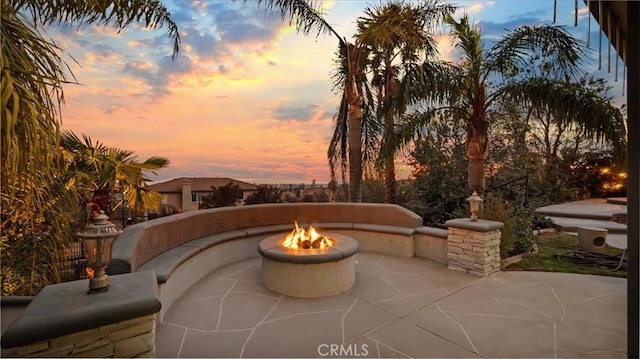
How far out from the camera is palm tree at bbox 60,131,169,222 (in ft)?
14.6

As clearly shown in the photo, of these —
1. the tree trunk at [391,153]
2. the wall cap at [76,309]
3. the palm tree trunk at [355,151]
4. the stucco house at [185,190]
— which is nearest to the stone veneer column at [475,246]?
the tree trunk at [391,153]

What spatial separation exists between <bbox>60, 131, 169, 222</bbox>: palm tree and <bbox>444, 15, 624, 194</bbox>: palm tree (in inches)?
251

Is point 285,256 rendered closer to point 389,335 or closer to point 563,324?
point 389,335

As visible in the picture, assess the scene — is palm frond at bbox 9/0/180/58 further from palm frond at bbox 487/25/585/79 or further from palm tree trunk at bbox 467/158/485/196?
palm tree trunk at bbox 467/158/485/196

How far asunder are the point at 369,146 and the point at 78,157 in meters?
7.11

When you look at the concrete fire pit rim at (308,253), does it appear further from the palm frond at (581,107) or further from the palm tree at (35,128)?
the palm frond at (581,107)

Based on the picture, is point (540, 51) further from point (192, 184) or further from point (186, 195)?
point (192, 184)

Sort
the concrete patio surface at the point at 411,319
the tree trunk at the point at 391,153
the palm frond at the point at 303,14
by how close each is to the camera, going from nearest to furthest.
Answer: the concrete patio surface at the point at 411,319 → the tree trunk at the point at 391,153 → the palm frond at the point at 303,14

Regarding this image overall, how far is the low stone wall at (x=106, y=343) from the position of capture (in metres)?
1.77

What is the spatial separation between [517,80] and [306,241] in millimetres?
5655

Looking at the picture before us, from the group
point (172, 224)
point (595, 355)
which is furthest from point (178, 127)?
point (595, 355)

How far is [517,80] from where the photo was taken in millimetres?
6535

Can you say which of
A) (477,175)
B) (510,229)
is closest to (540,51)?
(477,175)

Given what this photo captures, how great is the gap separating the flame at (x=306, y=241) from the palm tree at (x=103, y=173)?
86.6 inches
